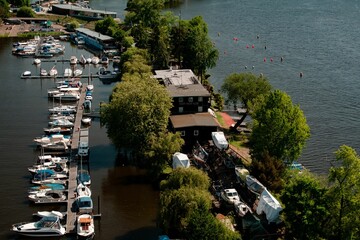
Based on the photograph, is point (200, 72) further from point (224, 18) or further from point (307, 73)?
point (224, 18)

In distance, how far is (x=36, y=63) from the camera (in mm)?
97562

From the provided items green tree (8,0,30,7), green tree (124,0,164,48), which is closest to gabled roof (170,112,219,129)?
green tree (124,0,164,48)

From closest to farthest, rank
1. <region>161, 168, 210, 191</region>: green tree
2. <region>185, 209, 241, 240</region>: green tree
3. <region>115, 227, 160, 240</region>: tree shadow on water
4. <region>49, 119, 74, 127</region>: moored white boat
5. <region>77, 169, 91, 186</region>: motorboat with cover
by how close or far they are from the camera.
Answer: <region>185, 209, 241, 240</region>: green tree → <region>161, 168, 210, 191</region>: green tree → <region>115, 227, 160, 240</region>: tree shadow on water → <region>77, 169, 91, 186</region>: motorboat with cover → <region>49, 119, 74, 127</region>: moored white boat

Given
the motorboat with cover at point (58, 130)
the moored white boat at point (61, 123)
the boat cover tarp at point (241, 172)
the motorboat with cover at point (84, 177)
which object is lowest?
the motorboat with cover at point (84, 177)

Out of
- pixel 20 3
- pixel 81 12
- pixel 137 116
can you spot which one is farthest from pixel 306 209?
pixel 20 3

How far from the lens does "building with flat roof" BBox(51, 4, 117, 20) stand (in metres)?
135

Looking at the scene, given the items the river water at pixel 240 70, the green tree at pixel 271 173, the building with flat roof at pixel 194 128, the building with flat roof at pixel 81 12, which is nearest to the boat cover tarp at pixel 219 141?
the building with flat roof at pixel 194 128

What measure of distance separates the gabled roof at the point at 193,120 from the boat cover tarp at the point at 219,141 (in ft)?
5.68

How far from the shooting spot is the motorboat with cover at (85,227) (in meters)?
44.2

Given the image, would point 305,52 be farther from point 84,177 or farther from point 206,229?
point 206,229

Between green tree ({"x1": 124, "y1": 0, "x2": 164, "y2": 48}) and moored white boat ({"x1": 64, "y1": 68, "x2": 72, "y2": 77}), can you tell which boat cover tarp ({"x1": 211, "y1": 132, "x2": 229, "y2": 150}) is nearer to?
moored white boat ({"x1": 64, "y1": 68, "x2": 72, "y2": 77})

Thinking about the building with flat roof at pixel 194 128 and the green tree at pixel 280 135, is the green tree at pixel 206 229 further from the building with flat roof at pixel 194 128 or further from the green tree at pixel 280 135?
the building with flat roof at pixel 194 128

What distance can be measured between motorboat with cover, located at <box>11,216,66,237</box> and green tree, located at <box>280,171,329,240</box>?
19.5 m

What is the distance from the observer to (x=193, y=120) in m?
62.6
